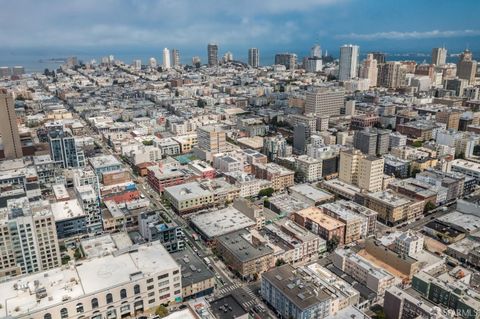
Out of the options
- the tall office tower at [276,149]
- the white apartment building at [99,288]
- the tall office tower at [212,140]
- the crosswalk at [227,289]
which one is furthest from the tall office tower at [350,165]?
the white apartment building at [99,288]

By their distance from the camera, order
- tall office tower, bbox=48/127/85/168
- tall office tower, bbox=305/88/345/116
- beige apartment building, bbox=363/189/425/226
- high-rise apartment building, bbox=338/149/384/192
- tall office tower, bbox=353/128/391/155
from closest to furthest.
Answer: beige apartment building, bbox=363/189/425/226
high-rise apartment building, bbox=338/149/384/192
tall office tower, bbox=48/127/85/168
tall office tower, bbox=353/128/391/155
tall office tower, bbox=305/88/345/116

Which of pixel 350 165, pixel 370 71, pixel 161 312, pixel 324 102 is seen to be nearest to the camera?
pixel 161 312

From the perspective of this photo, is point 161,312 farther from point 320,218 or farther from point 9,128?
point 9,128

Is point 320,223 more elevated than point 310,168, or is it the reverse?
point 310,168

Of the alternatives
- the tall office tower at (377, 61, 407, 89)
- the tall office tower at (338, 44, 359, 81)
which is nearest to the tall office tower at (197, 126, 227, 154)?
the tall office tower at (377, 61, 407, 89)

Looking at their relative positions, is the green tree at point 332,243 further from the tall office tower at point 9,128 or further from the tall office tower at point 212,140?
the tall office tower at point 9,128

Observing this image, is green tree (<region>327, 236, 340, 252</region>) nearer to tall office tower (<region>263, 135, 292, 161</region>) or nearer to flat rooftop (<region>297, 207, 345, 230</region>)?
flat rooftop (<region>297, 207, 345, 230</region>)

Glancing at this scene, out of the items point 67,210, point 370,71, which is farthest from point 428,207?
point 370,71

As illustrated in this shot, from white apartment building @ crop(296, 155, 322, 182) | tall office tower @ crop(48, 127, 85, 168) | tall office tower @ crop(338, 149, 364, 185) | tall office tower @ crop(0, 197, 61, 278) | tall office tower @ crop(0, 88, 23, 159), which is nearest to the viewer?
tall office tower @ crop(0, 197, 61, 278)
